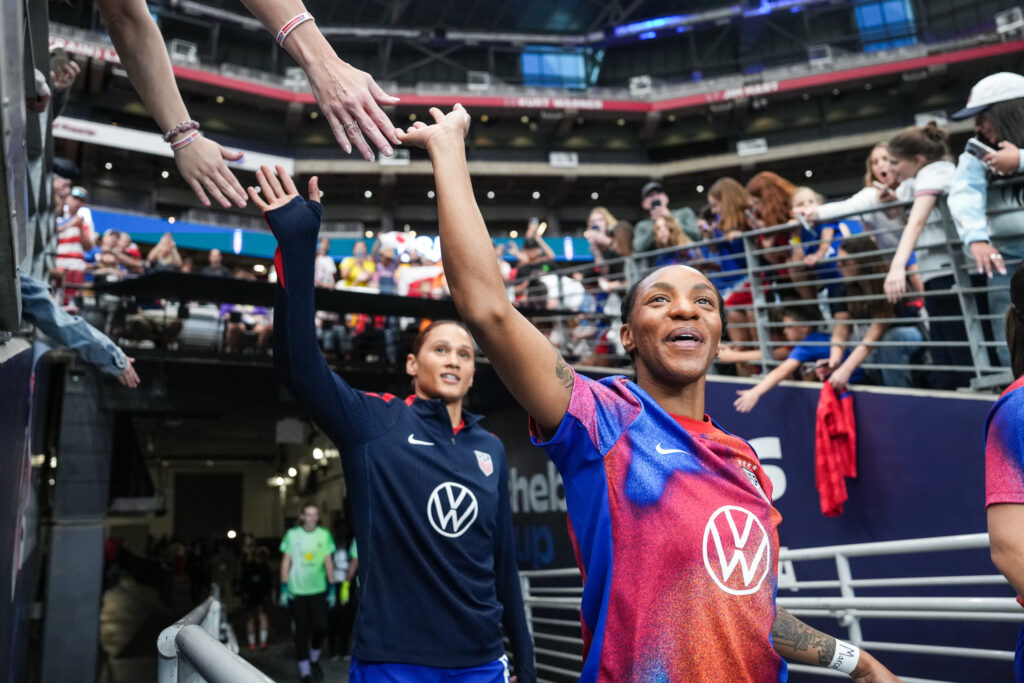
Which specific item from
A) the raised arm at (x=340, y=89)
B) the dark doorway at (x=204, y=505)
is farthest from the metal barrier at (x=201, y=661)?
the dark doorway at (x=204, y=505)

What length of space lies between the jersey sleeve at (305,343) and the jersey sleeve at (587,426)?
0.89 meters

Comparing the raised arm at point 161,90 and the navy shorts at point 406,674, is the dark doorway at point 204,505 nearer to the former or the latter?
the navy shorts at point 406,674

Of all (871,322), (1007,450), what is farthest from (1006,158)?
(1007,450)

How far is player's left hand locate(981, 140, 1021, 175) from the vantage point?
364 centimetres

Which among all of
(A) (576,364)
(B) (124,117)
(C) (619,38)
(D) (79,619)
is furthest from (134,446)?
(C) (619,38)

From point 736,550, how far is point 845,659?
57cm

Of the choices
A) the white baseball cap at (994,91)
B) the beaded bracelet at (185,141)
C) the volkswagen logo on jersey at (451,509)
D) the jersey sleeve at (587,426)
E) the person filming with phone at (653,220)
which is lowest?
the volkswagen logo on jersey at (451,509)

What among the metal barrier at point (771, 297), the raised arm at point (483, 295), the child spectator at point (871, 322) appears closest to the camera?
the raised arm at point (483, 295)

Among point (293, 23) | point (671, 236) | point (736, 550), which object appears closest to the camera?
point (736, 550)

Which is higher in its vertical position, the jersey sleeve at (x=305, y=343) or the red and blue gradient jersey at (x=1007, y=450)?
the jersey sleeve at (x=305, y=343)

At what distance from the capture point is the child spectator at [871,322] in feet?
16.0

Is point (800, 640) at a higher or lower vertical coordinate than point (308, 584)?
higher

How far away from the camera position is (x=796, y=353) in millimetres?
5609

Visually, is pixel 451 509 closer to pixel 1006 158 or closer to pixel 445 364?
pixel 445 364
